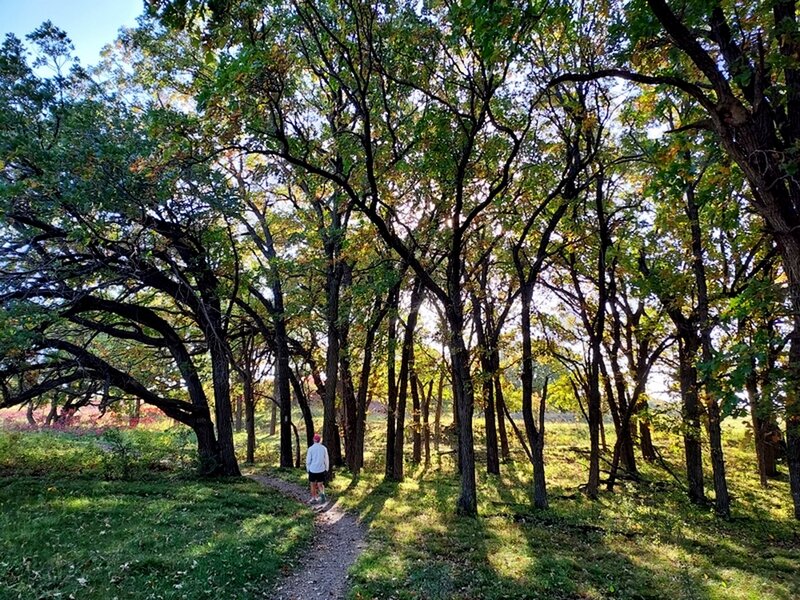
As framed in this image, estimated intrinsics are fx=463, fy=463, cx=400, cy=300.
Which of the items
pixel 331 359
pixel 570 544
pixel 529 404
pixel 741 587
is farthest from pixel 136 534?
pixel 741 587

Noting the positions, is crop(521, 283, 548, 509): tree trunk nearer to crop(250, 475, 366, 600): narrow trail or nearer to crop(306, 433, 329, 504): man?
crop(250, 475, 366, 600): narrow trail

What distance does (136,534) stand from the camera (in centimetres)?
835

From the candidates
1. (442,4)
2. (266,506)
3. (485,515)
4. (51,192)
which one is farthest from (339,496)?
(442,4)

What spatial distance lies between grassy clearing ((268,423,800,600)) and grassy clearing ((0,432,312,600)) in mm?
1908

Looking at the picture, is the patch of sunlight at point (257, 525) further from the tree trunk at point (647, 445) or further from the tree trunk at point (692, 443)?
the tree trunk at point (647, 445)

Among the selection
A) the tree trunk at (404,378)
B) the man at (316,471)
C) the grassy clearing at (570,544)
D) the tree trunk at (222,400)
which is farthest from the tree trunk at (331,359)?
the tree trunk at (222,400)

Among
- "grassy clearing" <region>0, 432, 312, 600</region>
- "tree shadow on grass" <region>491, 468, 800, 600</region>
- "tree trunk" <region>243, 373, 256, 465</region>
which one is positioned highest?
"tree trunk" <region>243, 373, 256, 465</region>

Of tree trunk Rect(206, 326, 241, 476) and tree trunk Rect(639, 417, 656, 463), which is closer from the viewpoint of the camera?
tree trunk Rect(206, 326, 241, 476)

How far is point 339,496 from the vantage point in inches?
606

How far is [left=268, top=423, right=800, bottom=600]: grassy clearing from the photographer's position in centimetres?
776

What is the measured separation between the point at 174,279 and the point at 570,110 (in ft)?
44.9

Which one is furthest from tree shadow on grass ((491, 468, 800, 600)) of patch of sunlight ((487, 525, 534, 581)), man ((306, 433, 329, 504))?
man ((306, 433, 329, 504))

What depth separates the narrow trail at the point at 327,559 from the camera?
736cm

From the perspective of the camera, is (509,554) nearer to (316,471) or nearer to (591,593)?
(591,593)
